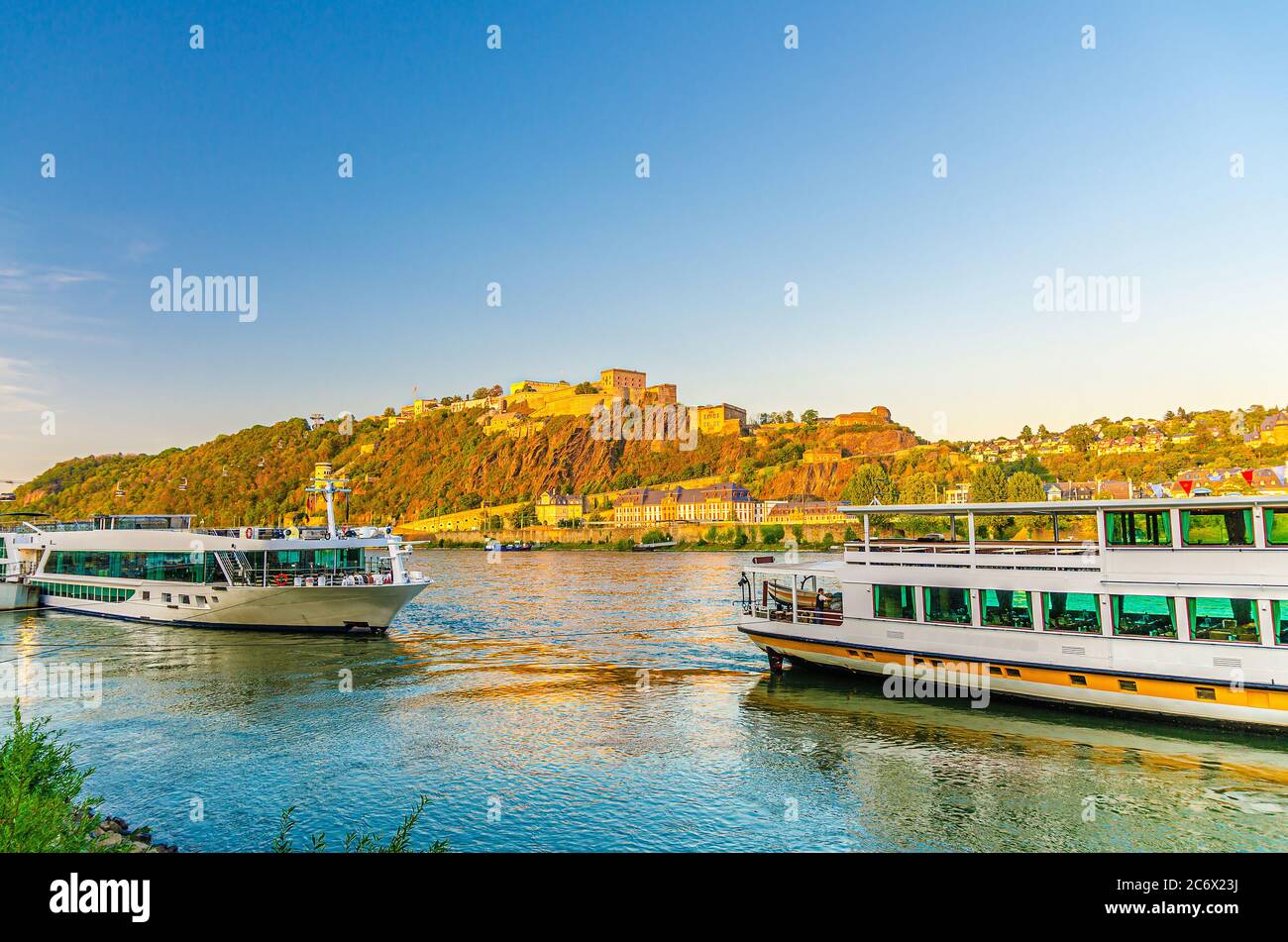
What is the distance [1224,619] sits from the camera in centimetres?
1939

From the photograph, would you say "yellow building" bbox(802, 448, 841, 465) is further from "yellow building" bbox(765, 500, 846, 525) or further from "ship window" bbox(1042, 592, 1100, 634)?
"ship window" bbox(1042, 592, 1100, 634)

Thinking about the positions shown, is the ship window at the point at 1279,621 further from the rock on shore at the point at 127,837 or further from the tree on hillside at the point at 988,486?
the tree on hillside at the point at 988,486

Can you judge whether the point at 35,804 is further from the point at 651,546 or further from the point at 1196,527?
the point at 651,546

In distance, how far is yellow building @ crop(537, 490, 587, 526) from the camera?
7131 inches

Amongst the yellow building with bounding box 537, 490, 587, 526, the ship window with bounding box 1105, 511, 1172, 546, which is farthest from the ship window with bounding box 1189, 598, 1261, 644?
the yellow building with bounding box 537, 490, 587, 526

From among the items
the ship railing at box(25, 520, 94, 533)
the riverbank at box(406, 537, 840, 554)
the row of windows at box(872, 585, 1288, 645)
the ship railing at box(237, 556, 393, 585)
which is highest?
the ship railing at box(25, 520, 94, 533)

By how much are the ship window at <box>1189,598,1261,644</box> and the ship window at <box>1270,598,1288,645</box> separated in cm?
32

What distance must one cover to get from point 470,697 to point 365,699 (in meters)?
3.33

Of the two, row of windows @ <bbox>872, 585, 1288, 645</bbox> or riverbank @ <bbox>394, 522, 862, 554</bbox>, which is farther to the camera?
riverbank @ <bbox>394, 522, 862, 554</bbox>

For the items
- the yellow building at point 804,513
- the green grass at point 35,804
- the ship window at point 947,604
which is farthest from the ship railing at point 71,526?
the yellow building at point 804,513

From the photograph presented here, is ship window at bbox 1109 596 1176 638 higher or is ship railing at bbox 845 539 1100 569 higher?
ship railing at bbox 845 539 1100 569

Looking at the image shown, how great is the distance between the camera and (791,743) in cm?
2064

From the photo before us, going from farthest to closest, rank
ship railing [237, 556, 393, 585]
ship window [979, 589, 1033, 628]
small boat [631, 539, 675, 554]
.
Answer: small boat [631, 539, 675, 554], ship railing [237, 556, 393, 585], ship window [979, 589, 1033, 628]
